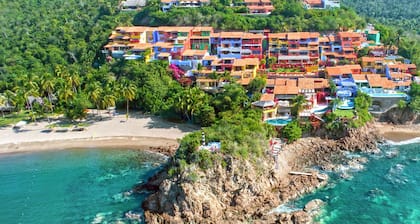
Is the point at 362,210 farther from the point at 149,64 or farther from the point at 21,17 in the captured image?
the point at 21,17

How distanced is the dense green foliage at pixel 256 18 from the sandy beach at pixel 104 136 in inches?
1129

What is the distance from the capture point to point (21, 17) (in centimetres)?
10406

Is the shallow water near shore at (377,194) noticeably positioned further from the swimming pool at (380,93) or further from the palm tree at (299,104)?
the swimming pool at (380,93)

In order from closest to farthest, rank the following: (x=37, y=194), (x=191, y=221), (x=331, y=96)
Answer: (x=191, y=221) → (x=37, y=194) → (x=331, y=96)

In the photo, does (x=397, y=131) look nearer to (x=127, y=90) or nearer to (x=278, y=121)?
(x=278, y=121)

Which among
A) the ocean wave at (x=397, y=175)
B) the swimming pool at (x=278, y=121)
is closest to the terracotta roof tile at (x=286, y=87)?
the swimming pool at (x=278, y=121)

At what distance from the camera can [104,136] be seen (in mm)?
57312

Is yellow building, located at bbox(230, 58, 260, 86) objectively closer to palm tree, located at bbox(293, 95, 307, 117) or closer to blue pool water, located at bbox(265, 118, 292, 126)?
blue pool water, located at bbox(265, 118, 292, 126)

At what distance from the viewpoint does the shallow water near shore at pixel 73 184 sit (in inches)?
1591

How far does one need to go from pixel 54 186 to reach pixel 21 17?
7209cm

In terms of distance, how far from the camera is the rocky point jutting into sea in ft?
123

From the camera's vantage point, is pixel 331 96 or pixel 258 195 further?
pixel 331 96

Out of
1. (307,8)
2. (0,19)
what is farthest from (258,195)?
(0,19)

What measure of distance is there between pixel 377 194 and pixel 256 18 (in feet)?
158
